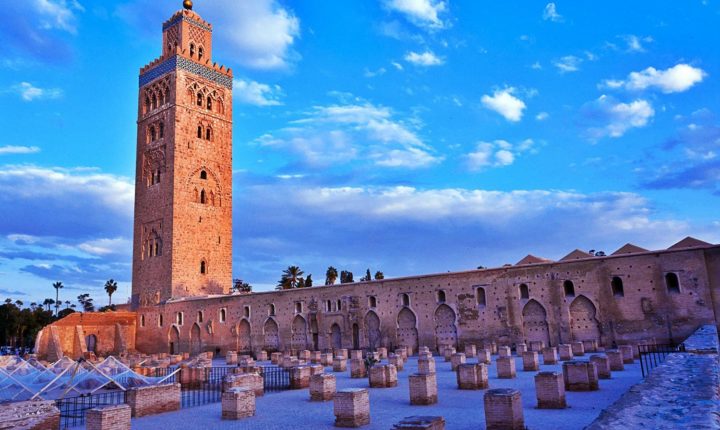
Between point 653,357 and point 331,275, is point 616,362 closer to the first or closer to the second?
point 653,357

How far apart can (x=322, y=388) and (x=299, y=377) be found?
3165 millimetres

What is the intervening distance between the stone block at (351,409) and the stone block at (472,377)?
13.5 feet

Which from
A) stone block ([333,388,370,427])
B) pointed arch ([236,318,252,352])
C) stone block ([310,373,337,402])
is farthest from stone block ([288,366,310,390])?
pointed arch ([236,318,252,352])

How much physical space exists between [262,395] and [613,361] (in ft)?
31.2

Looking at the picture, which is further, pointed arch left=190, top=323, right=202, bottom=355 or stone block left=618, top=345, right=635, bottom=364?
pointed arch left=190, top=323, right=202, bottom=355

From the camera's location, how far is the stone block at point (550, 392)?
30.1ft

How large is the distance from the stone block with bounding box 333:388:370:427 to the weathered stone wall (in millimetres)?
15432

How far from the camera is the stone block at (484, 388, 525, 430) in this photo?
7445mm

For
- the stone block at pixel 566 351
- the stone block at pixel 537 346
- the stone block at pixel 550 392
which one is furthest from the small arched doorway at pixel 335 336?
the stone block at pixel 550 392

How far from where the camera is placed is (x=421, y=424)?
6.10 m

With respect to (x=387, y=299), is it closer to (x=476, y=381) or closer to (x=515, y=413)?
(x=476, y=381)

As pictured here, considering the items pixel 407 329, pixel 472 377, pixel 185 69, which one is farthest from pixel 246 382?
pixel 185 69

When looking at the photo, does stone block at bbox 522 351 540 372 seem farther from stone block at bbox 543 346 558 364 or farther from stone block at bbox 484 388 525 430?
stone block at bbox 484 388 525 430

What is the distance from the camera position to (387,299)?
26.1m
